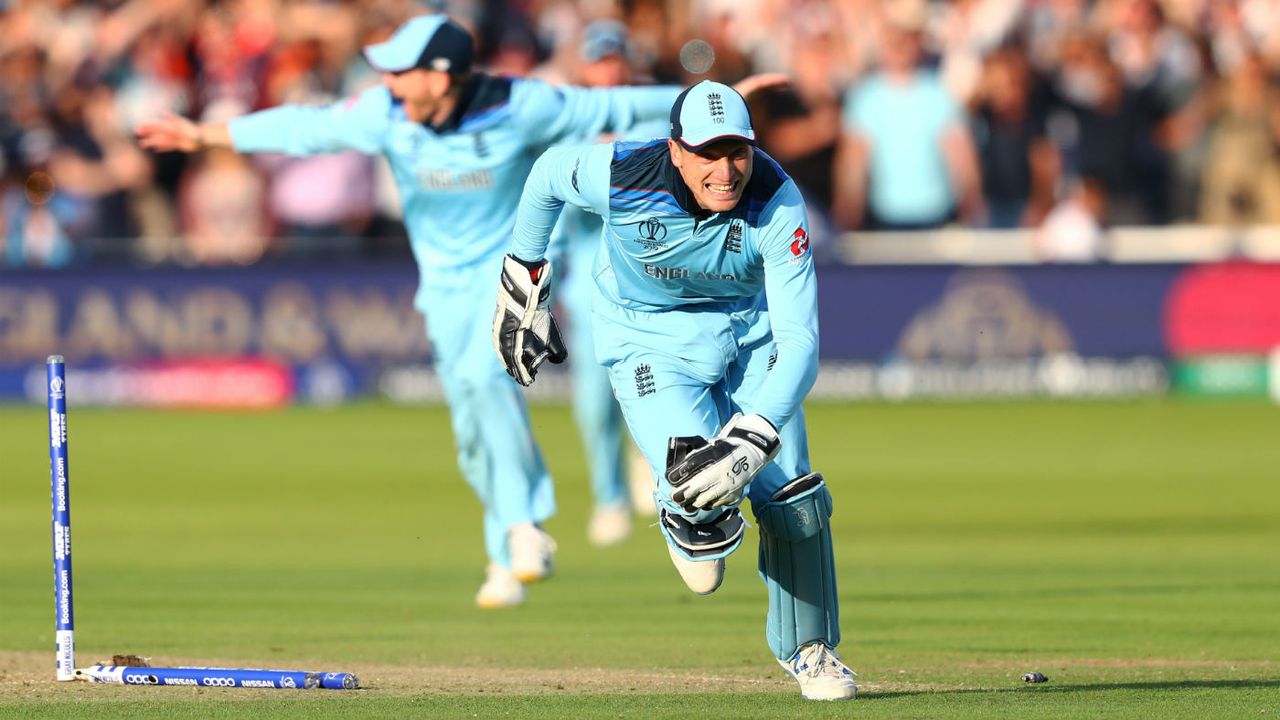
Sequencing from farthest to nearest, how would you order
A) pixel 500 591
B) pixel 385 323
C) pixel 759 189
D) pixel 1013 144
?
pixel 385 323
pixel 1013 144
pixel 500 591
pixel 759 189

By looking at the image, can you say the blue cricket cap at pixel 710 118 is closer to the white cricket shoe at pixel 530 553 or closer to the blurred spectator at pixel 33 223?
the white cricket shoe at pixel 530 553

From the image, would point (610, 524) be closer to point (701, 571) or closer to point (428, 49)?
point (428, 49)

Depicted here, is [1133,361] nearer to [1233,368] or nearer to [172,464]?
[1233,368]

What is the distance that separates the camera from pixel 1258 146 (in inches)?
779

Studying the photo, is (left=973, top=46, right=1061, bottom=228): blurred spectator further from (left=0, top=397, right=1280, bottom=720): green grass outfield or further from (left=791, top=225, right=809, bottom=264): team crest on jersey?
(left=791, top=225, right=809, bottom=264): team crest on jersey

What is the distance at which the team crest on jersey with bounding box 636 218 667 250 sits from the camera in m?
6.84

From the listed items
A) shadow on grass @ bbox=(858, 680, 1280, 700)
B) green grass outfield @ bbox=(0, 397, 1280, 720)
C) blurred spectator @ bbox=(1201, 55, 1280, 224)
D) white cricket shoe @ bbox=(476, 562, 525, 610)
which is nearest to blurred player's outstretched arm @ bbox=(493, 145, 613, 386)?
green grass outfield @ bbox=(0, 397, 1280, 720)

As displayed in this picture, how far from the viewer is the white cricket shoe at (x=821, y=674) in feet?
22.7

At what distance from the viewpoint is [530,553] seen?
9945mm

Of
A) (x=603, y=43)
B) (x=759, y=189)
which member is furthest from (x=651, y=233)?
(x=603, y=43)

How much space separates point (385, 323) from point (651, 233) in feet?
43.3

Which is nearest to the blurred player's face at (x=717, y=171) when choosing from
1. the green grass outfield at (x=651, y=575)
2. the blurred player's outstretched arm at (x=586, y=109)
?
the green grass outfield at (x=651, y=575)

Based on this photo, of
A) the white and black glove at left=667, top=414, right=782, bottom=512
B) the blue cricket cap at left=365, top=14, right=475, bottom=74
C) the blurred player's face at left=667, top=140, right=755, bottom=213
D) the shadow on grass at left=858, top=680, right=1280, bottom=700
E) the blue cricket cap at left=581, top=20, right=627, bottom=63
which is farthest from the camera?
the blue cricket cap at left=581, top=20, right=627, bottom=63

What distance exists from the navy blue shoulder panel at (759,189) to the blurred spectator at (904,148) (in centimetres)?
1233
